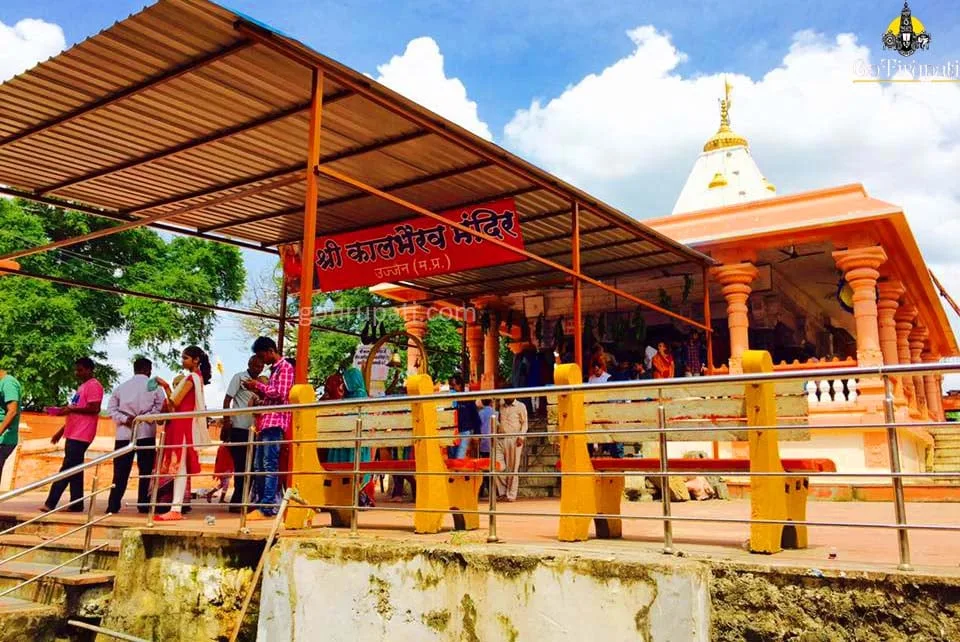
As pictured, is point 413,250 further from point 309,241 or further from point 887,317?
point 887,317

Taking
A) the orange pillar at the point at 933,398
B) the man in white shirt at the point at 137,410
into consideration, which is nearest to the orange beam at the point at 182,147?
the man in white shirt at the point at 137,410

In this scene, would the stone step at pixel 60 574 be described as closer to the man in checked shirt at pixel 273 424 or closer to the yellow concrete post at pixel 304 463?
the man in checked shirt at pixel 273 424

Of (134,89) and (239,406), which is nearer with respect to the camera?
(134,89)

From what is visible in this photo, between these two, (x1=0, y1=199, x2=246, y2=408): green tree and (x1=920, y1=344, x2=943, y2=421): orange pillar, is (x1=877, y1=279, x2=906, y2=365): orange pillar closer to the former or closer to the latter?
(x1=920, y1=344, x2=943, y2=421): orange pillar

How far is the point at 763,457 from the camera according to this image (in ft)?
13.1

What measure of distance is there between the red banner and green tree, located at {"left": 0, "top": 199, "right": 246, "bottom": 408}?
42.5ft

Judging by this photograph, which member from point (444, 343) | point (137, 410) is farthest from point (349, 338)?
point (137, 410)

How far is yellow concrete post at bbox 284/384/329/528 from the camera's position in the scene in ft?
17.1

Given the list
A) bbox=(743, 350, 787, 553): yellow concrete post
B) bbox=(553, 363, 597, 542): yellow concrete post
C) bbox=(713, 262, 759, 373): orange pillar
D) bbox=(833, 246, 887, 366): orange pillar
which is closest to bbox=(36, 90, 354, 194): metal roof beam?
bbox=(553, 363, 597, 542): yellow concrete post

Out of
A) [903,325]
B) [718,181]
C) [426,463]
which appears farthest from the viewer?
[718,181]

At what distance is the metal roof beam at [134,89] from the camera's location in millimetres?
6203

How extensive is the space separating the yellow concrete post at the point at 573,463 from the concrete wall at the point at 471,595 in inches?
29.2

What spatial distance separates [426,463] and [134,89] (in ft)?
14.7

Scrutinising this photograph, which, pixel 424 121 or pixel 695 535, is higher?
pixel 424 121
